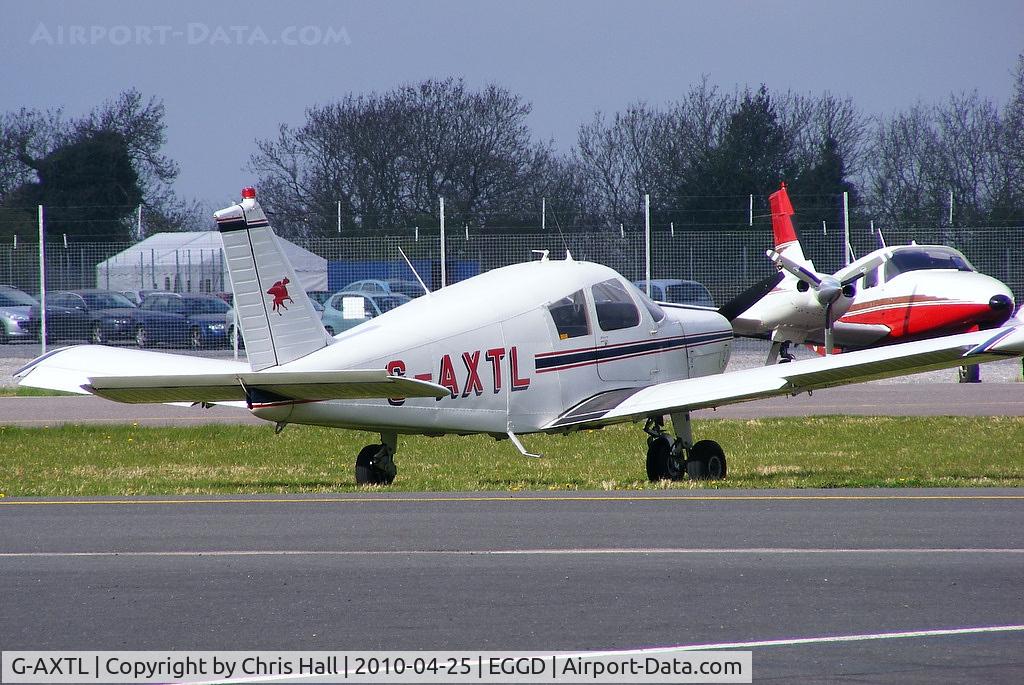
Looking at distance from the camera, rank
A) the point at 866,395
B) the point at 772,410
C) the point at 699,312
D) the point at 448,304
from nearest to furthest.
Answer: the point at 448,304, the point at 699,312, the point at 772,410, the point at 866,395

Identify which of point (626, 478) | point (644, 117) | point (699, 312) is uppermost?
point (644, 117)

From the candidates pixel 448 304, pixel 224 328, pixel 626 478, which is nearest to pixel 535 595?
pixel 448 304

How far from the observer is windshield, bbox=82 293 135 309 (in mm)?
29047

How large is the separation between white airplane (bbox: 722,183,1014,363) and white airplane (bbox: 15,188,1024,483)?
10.6m

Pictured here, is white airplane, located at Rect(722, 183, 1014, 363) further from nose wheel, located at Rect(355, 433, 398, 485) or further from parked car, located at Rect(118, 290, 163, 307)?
parked car, located at Rect(118, 290, 163, 307)

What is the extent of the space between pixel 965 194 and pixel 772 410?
119 ft

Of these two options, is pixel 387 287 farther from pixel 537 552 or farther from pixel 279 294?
pixel 537 552

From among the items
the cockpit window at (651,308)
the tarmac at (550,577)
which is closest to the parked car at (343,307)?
the cockpit window at (651,308)

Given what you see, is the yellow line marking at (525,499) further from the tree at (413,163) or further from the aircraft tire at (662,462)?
the tree at (413,163)

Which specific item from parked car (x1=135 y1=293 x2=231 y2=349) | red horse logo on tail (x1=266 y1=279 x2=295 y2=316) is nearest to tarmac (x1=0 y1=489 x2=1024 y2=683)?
red horse logo on tail (x1=266 y1=279 x2=295 y2=316)

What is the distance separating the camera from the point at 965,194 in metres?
54.3

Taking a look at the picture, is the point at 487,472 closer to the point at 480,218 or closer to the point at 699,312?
the point at 699,312

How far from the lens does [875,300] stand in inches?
990

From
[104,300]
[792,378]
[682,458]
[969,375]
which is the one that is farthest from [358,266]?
[792,378]
